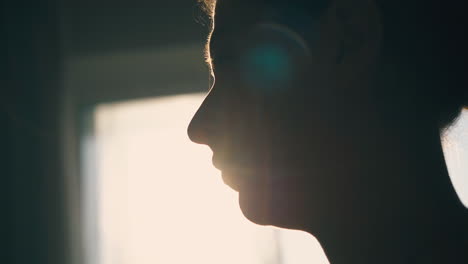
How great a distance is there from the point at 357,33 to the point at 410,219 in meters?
0.18

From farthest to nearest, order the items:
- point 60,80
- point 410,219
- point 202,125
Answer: point 60,80
point 202,125
point 410,219

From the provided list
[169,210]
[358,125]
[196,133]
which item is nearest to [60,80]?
[169,210]

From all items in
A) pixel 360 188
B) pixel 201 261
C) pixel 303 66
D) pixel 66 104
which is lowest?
pixel 201 261

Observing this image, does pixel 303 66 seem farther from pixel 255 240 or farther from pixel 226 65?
pixel 255 240

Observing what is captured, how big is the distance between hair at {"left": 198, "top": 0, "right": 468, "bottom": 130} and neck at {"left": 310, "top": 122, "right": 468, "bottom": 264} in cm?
5

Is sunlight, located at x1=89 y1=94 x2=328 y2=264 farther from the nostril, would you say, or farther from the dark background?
the nostril

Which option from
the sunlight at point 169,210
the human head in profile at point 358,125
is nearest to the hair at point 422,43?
the human head in profile at point 358,125

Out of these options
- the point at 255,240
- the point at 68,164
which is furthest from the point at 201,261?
the point at 68,164

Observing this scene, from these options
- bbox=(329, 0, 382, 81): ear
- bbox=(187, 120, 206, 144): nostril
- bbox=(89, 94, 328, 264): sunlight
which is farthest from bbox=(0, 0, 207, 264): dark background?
bbox=(329, 0, 382, 81): ear

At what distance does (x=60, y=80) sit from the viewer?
2264mm

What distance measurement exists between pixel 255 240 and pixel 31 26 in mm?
1495

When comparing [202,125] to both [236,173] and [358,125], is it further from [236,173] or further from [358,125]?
[358,125]

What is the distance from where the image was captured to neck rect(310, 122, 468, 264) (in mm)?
414

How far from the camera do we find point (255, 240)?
2.27 metres
